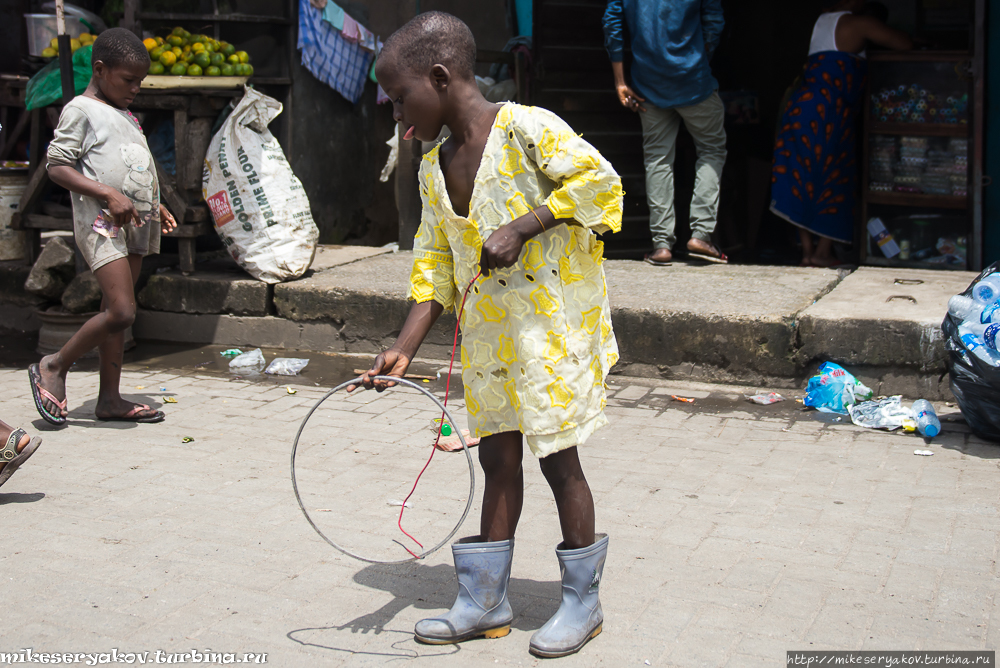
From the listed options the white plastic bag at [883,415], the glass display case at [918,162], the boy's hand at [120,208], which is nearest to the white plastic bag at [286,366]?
the boy's hand at [120,208]

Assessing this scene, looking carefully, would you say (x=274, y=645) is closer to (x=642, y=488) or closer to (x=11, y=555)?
(x=11, y=555)

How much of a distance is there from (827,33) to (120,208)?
183 inches

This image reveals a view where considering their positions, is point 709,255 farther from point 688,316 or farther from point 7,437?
point 7,437

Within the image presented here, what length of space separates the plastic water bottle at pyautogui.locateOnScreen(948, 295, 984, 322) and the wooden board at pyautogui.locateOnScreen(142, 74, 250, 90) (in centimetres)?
461

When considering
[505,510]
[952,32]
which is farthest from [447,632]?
[952,32]

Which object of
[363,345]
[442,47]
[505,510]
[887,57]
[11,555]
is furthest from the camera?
[887,57]

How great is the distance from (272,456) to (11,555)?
1188 millimetres

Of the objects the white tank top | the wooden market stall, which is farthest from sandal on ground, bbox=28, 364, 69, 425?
Result: the white tank top

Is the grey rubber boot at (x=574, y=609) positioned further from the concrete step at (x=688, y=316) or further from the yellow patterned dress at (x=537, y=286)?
the concrete step at (x=688, y=316)

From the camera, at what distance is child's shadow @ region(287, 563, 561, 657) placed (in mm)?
2664

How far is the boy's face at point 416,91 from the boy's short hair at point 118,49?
7.76 ft

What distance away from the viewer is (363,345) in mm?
6004

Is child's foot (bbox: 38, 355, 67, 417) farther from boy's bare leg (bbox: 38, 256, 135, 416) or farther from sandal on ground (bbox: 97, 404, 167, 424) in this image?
A: sandal on ground (bbox: 97, 404, 167, 424)

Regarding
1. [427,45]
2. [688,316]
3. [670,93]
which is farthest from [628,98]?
[427,45]
